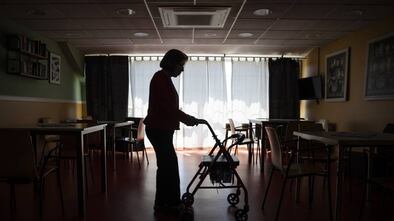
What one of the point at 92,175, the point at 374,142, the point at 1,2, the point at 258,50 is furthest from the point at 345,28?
the point at 1,2

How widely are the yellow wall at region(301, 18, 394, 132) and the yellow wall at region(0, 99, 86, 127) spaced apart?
16.2 feet

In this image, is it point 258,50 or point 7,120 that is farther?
point 258,50

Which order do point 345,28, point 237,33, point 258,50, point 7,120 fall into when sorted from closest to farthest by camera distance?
1. point 7,120
2. point 345,28
3. point 237,33
4. point 258,50

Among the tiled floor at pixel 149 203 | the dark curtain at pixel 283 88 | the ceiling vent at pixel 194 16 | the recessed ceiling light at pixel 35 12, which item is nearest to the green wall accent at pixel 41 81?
the recessed ceiling light at pixel 35 12

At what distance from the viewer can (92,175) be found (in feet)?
14.3

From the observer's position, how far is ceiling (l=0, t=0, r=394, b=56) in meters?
4.10

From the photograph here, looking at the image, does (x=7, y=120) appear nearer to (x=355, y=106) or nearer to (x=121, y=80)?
(x=121, y=80)

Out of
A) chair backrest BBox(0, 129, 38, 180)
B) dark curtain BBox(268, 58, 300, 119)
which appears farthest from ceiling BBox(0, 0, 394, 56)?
chair backrest BBox(0, 129, 38, 180)

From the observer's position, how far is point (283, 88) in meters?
7.85

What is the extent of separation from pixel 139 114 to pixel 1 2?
4249 millimetres

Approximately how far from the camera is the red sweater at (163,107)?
2.71 meters

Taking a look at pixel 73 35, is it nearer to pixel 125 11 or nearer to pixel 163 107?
pixel 125 11

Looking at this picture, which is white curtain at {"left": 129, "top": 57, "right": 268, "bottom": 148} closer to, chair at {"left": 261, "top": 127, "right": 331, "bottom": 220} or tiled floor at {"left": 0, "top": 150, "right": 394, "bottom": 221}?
tiled floor at {"left": 0, "top": 150, "right": 394, "bottom": 221}

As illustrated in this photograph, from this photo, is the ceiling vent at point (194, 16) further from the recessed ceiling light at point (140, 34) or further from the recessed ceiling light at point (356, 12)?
the recessed ceiling light at point (356, 12)
